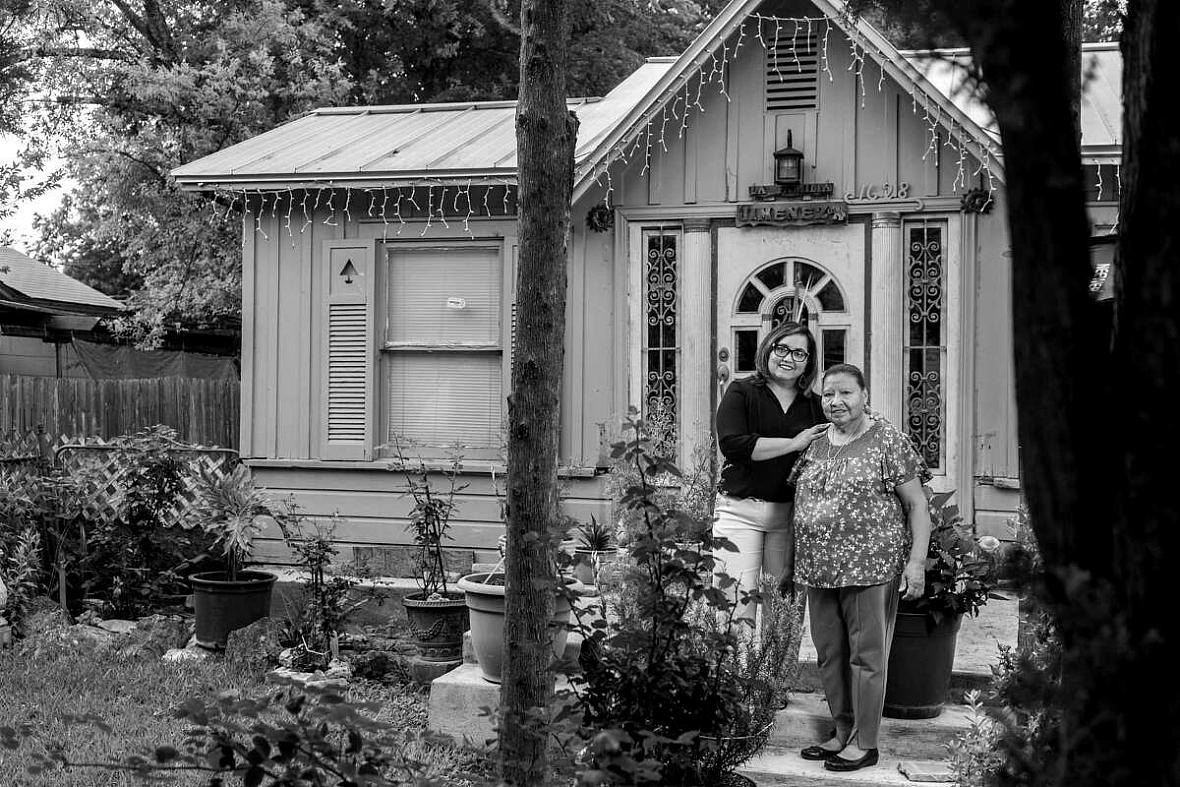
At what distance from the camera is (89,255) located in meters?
30.7

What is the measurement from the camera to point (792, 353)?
18.2 ft

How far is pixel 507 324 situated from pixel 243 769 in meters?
6.83

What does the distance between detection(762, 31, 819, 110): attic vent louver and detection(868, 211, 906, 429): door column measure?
3.34ft

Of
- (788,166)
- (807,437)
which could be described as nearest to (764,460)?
(807,437)

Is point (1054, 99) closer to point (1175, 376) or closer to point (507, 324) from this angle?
point (1175, 376)

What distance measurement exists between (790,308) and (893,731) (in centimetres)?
375

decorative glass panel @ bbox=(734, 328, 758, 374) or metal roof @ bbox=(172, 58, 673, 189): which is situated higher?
metal roof @ bbox=(172, 58, 673, 189)

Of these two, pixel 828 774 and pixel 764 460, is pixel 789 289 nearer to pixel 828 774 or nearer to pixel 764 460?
pixel 764 460

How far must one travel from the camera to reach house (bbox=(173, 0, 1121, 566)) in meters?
8.16

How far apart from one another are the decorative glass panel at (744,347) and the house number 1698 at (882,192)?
1151 mm

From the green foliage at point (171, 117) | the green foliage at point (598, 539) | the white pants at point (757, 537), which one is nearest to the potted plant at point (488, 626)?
the white pants at point (757, 537)

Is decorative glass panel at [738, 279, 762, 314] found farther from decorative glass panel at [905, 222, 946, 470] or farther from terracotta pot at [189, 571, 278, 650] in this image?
terracotta pot at [189, 571, 278, 650]

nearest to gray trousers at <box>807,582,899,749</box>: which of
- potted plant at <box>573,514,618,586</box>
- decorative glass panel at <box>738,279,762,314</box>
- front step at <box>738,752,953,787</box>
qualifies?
front step at <box>738,752,953,787</box>

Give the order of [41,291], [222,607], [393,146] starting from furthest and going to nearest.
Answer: [41,291], [393,146], [222,607]
